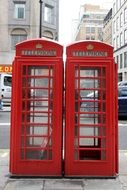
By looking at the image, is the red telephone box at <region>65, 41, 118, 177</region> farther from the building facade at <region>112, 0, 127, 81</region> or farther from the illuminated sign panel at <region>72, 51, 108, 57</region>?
the building facade at <region>112, 0, 127, 81</region>

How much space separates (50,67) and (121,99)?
1184cm

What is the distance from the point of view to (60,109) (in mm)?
6910

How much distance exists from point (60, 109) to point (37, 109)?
0.39 m

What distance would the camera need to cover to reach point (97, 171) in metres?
6.96

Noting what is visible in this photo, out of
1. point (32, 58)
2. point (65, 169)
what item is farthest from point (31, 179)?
point (32, 58)

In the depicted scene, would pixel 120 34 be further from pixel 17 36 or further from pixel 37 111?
pixel 37 111

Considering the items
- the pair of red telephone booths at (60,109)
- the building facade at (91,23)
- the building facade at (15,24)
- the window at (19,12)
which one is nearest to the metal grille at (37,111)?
the pair of red telephone booths at (60,109)

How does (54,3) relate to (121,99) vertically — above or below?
above

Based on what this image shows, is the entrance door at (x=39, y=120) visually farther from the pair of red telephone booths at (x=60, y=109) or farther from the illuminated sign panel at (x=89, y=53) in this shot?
the illuminated sign panel at (x=89, y=53)

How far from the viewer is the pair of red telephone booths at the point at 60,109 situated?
22.6ft

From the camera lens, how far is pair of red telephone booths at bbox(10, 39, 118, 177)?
690 cm

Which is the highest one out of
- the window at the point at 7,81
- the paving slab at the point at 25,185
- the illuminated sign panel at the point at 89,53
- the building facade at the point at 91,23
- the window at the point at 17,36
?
the building facade at the point at 91,23

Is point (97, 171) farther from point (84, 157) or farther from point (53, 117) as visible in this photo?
point (53, 117)

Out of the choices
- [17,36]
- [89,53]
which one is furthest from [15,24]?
[89,53]
